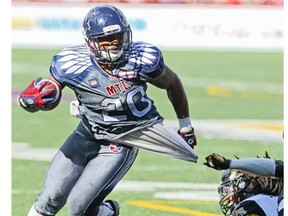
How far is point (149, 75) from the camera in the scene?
19.0 ft

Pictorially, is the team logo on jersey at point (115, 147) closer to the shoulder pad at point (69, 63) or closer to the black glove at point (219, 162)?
the shoulder pad at point (69, 63)

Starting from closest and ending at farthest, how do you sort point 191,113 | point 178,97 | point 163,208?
point 178,97
point 163,208
point 191,113

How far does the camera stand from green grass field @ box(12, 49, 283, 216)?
7.70 m

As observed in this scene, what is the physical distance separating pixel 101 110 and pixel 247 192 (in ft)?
3.43

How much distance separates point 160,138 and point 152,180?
272 centimetres

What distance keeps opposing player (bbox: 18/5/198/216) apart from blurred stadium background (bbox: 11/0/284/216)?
1.37 m

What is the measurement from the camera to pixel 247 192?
5.48 m

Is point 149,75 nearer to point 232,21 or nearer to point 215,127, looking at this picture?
point 215,127

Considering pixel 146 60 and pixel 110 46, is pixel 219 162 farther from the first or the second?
pixel 110 46

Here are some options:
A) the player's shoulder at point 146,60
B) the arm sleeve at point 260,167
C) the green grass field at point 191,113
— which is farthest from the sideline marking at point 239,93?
the arm sleeve at point 260,167

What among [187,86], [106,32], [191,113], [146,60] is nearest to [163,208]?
[146,60]

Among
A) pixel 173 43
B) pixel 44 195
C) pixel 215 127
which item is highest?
pixel 44 195

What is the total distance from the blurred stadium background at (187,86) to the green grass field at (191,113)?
0.01 m

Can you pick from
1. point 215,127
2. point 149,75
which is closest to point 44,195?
point 149,75
